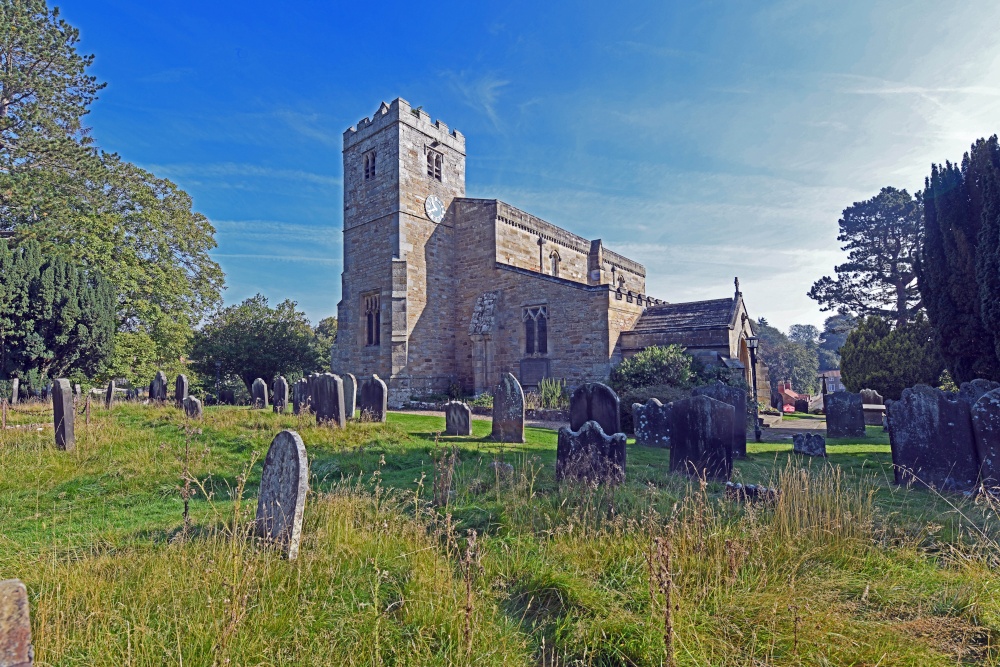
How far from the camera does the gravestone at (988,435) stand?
17.8 ft

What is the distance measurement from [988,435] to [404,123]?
71.0ft

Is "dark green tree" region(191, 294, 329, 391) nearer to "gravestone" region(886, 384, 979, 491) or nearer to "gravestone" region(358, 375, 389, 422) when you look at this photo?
"gravestone" region(358, 375, 389, 422)

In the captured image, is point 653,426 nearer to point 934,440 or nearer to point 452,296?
point 934,440

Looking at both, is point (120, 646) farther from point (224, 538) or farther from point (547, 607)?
point (547, 607)

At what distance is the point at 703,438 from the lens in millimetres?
6078

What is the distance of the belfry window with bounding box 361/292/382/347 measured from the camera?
21609 mm

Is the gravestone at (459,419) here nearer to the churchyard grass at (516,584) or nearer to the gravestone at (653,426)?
the gravestone at (653,426)

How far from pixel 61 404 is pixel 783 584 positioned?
9771 millimetres

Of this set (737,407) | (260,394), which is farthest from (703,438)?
(260,394)

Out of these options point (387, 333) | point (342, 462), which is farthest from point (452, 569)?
point (387, 333)

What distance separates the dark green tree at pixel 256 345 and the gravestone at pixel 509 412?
50.1ft

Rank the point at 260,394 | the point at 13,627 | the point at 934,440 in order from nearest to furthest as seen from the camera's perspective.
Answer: the point at 13,627, the point at 934,440, the point at 260,394

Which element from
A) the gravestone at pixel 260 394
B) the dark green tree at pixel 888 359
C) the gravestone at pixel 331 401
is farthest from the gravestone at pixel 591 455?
the dark green tree at pixel 888 359

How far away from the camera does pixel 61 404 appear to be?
7.31 metres
